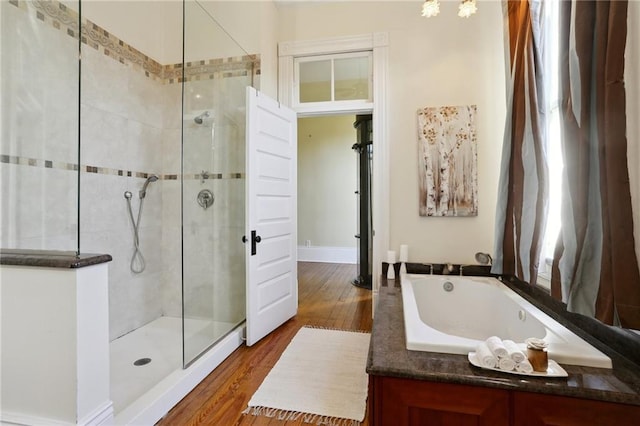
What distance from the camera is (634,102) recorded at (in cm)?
108

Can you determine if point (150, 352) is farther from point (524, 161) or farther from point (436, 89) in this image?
point (436, 89)

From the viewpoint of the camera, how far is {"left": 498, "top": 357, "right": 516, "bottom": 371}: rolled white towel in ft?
3.73

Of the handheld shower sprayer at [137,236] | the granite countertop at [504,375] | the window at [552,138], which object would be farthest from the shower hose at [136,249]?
the window at [552,138]

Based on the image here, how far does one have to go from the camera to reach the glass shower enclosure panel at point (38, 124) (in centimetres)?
169

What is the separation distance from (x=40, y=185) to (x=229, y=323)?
5.29 ft

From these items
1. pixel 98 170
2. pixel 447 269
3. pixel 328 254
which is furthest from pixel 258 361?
pixel 328 254

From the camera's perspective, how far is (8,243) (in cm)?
167

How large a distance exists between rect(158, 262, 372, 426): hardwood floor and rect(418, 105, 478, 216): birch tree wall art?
1.33 metres

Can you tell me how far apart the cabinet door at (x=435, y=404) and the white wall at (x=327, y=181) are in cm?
443

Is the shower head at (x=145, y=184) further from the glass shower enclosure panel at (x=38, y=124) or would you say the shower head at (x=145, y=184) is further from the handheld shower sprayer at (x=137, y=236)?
the glass shower enclosure panel at (x=38, y=124)

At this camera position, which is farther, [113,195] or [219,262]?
[219,262]

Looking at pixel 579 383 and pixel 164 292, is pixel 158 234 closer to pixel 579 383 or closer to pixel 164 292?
pixel 164 292

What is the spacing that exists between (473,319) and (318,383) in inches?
50.1

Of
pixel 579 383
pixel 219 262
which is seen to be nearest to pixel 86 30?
pixel 219 262
